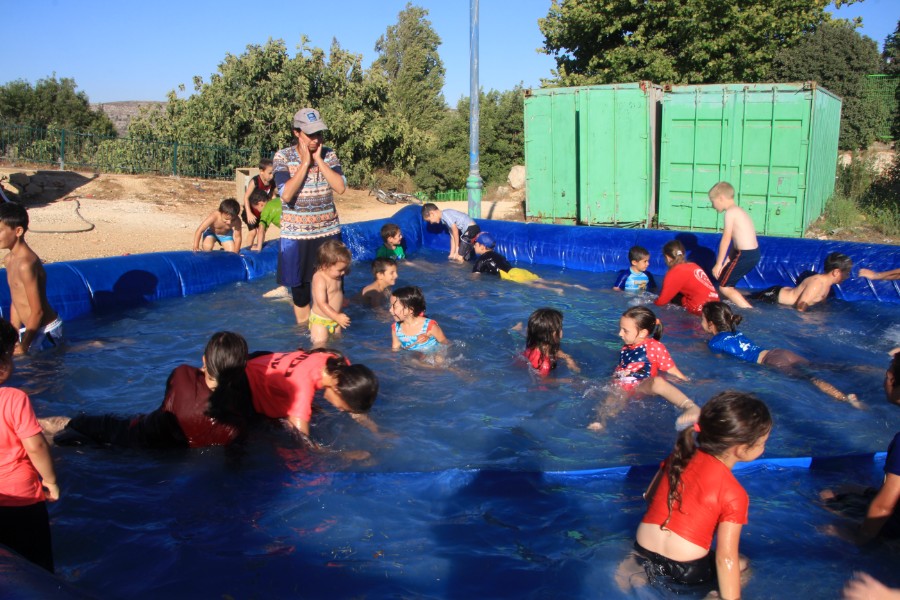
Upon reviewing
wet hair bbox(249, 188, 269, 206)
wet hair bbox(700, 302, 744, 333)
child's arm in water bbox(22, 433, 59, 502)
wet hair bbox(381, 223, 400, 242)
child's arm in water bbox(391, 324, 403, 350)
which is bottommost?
child's arm in water bbox(391, 324, 403, 350)

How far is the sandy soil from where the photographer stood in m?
10.6

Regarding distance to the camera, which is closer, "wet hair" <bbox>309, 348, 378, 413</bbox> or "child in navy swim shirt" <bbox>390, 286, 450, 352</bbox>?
"wet hair" <bbox>309, 348, 378, 413</bbox>

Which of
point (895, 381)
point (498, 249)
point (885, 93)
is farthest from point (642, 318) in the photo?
point (885, 93)

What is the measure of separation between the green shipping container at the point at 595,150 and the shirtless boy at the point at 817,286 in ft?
16.6

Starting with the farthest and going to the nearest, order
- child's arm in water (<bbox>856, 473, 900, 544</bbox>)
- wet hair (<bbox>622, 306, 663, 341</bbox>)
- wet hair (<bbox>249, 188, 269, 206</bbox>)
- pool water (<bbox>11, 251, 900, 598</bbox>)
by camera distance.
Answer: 1. wet hair (<bbox>249, 188, 269, 206</bbox>)
2. wet hair (<bbox>622, 306, 663, 341</bbox>)
3. pool water (<bbox>11, 251, 900, 598</bbox>)
4. child's arm in water (<bbox>856, 473, 900, 544</bbox>)

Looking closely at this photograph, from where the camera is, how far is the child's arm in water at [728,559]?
9.45 feet

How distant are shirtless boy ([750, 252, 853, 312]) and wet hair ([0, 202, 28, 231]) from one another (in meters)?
7.36

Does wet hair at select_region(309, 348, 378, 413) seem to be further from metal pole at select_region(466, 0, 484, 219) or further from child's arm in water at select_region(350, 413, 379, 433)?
metal pole at select_region(466, 0, 484, 219)

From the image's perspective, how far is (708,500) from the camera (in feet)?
9.48

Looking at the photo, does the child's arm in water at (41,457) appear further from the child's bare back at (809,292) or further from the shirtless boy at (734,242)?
the child's bare back at (809,292)

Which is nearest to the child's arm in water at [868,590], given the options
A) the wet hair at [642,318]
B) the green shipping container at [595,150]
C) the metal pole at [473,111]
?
the wet hair at [642,318]

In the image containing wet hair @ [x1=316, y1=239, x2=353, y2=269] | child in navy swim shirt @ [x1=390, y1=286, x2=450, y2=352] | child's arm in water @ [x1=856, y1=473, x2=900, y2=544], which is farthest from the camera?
child in navy swim shirt @ [x1=390, y1=286, x2=450, y2=352]

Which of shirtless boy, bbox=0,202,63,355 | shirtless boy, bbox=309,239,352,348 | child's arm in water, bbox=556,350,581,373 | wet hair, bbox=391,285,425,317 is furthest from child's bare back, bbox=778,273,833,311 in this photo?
shirtless boy, bbox=0,202,63,355

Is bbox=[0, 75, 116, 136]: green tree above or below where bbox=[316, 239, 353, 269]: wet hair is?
above
